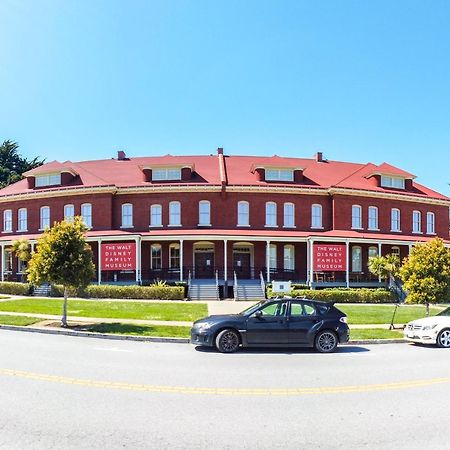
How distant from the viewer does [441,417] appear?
6.52 meters

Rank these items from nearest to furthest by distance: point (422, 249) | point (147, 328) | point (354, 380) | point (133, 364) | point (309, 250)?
point (354, 380) < point (133, 364) < point (147, 328) < point (422, 249) < point (309, 250)

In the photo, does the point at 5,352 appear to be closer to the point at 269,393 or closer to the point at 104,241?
the point at 269,393

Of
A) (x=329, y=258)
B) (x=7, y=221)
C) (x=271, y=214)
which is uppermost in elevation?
(x=271, y=214)

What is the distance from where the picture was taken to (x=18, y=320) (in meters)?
17.3

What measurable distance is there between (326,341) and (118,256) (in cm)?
2355

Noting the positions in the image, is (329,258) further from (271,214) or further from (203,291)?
(203,291)

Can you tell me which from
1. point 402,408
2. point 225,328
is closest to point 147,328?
point 225,328

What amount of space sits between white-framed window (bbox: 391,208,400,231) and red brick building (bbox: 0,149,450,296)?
0.27 ft

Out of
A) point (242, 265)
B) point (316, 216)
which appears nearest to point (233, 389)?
Answer: point (242, 265)

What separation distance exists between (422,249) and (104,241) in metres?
23.7

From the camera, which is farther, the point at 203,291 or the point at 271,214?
the point at 271,214

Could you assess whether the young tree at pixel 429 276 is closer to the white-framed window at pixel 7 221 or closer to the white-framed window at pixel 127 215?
the white-framed window at pixel 127 215

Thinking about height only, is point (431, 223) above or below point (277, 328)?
above

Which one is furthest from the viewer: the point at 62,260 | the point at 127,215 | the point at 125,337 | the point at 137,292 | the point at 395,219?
the point at 395,219
